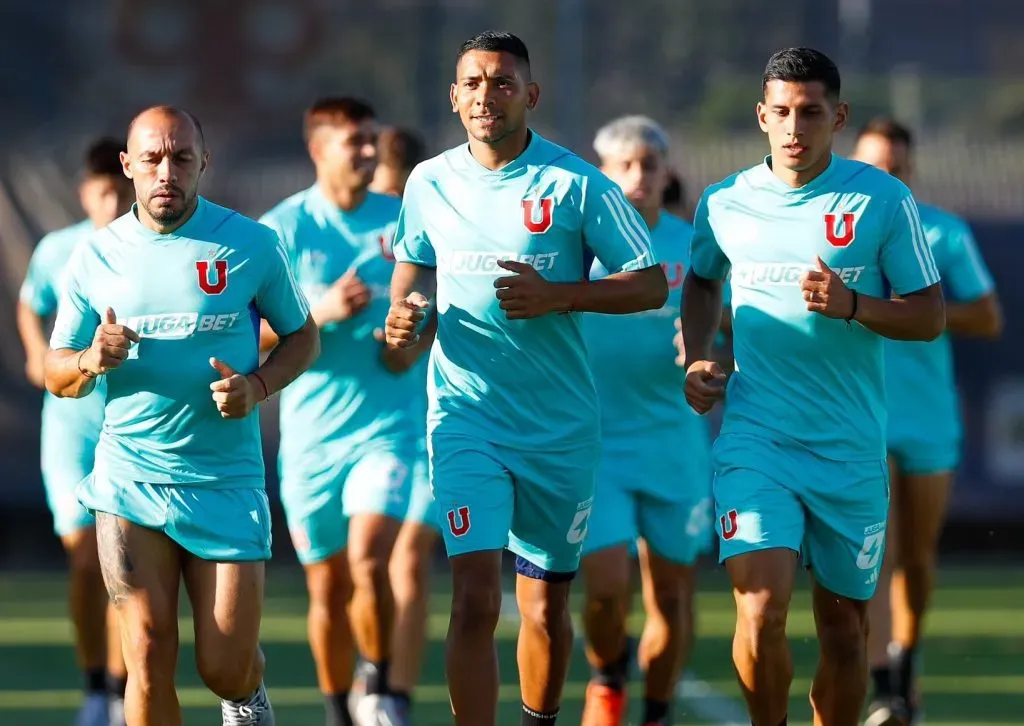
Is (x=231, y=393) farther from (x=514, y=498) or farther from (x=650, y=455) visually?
(x=650, y=455)

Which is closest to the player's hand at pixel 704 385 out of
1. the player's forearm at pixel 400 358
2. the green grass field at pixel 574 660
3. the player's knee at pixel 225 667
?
the player's forearm at pixel 400 358

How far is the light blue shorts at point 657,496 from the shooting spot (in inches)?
342

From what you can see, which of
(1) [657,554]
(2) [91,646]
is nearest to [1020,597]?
(1) [657,554]

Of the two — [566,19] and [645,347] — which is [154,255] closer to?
[645,347]

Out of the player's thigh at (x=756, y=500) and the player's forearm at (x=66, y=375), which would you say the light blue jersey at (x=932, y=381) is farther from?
the player's forearm at (x=66, y=375)

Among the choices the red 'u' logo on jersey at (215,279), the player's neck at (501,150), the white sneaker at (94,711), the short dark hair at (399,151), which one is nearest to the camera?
the red 'u' logo on jersey at (215,279)

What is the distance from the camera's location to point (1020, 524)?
15617mm

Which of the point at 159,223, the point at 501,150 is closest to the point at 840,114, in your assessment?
the point at 501,150

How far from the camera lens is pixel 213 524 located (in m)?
6.84

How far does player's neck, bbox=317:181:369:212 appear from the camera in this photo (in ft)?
29.9

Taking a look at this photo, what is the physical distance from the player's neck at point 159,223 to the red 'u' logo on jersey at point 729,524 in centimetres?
206

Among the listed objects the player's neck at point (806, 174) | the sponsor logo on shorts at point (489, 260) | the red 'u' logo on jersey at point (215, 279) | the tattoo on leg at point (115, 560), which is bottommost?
the tattoo on leg at point (115, 560)

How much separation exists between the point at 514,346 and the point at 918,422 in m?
2.91

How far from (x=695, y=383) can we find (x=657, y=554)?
2091 millimetres
